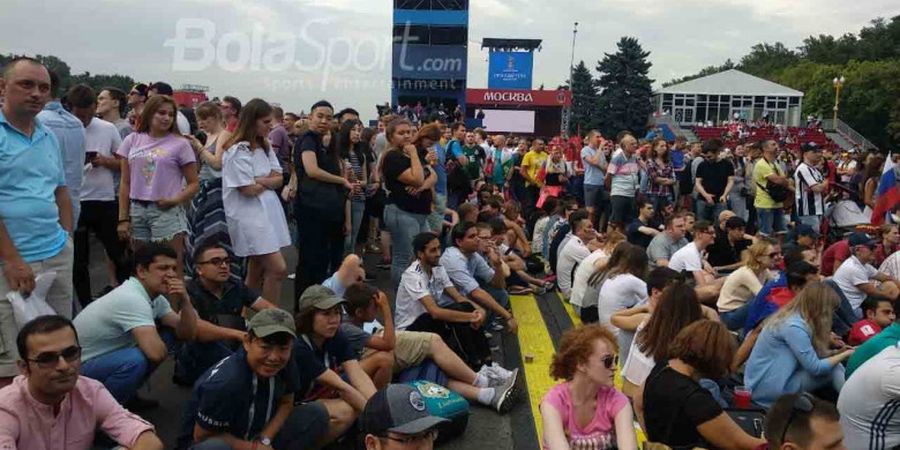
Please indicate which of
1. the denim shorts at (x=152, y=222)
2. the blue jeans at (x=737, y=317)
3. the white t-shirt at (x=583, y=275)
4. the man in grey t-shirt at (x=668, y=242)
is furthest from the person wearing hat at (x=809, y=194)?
the denim shorts at (x=152, y=222)

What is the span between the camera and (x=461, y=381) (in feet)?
17.1

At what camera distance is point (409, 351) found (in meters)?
5.09

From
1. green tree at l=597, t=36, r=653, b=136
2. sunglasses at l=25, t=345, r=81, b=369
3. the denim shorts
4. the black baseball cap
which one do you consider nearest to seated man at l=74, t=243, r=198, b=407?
sunglasses at l=25, t=345, r=81, b=369

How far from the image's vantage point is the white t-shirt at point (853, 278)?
7.03 m

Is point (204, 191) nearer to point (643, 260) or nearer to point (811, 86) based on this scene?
point (643, 260)

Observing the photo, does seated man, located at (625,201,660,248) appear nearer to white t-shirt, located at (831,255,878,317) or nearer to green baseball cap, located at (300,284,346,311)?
white t-shirt, located at (831,255,878,317)

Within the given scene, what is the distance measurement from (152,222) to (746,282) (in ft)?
15.9

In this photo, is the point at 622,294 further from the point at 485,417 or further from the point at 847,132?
the point at 847,132

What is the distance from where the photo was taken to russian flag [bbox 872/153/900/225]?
32.8 ft

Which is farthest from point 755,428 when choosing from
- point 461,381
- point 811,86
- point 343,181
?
point 811,86

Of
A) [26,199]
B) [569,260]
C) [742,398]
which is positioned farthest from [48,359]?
[569,260]

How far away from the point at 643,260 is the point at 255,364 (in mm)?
3505

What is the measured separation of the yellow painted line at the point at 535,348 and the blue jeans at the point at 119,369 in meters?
2.37

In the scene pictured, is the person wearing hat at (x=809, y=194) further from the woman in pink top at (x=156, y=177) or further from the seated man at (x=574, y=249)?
the woman in pink top at (x=156, y=177)
